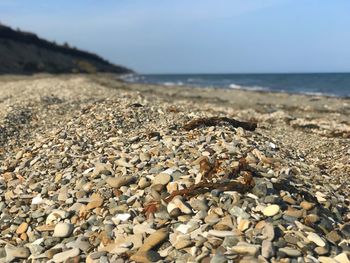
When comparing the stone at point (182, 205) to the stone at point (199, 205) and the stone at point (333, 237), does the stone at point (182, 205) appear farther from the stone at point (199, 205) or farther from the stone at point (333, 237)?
the stone at point (333, 237)

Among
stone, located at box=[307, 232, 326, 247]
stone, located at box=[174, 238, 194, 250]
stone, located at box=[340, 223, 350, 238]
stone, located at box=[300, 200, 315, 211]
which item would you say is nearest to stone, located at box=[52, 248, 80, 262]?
stone, located at box=[174, 238, 194, 250]

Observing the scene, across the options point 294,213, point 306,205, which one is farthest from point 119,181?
point 306,205

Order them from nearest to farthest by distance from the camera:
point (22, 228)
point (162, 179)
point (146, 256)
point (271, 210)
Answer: point (146, 256)
point (271, 210)
point (22, 228)
point (162, 179)

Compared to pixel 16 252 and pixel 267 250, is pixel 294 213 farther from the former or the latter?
pixel 16 252

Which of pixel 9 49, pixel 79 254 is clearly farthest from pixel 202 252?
pixel 9 49

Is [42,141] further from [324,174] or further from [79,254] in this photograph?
[324,174]
